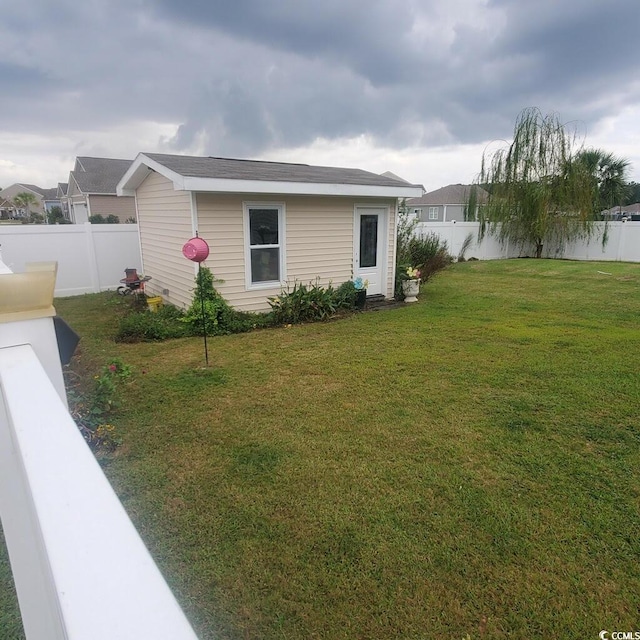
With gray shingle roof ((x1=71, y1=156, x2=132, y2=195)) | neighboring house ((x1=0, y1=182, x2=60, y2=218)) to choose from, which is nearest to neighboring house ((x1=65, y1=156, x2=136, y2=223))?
gray shingle roof ((x1=71, y1=156, x2=132, y2=195))

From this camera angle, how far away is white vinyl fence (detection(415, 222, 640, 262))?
16719 millimetres

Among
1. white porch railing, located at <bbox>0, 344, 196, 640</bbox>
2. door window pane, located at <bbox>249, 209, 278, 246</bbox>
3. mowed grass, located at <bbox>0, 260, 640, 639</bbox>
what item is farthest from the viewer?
door window pane, located at <bbox>249, 209, 278, 246</bbox>

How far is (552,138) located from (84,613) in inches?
785

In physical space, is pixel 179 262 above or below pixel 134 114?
below

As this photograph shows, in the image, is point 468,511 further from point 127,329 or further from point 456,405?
point 127,329

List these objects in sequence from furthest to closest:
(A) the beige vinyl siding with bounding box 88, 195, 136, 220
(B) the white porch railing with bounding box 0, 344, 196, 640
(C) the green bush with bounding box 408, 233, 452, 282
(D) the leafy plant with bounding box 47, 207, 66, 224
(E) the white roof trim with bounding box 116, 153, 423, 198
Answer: (D) the leafy plant with bounding box 47, 207, 66, 224 → (A) the beige vinyl siding with bounding box 88, 195, 136, 220 → (C) the green bush with bounding box 408, 233, 452, 282 → (E) the white roof trim with bounding box 116, 153, 423, 198 → (B) the white porch railing with bounding box 0, 344, 196, 640

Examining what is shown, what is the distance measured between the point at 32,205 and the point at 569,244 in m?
59.8

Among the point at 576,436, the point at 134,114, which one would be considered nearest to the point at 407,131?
the point at 134,114

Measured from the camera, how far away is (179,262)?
8.03 metres

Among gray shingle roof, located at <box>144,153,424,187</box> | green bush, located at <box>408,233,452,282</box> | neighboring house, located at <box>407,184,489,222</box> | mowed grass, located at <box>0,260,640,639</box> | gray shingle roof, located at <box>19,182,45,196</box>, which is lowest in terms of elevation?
mowed grass, located at <box>0,260,640,639</box>

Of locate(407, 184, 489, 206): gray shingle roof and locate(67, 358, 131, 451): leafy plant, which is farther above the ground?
locate(407, 184, 489, 206): gray shingle roof

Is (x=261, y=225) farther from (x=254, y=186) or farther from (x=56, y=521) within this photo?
(x=56, y=521)

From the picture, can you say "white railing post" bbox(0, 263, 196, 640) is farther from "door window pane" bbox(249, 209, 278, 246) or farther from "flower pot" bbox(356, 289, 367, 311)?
"flower pot" bbox(356, 289, 367, 311)

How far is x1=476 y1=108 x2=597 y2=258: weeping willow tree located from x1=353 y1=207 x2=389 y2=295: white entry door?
10.3 metres
